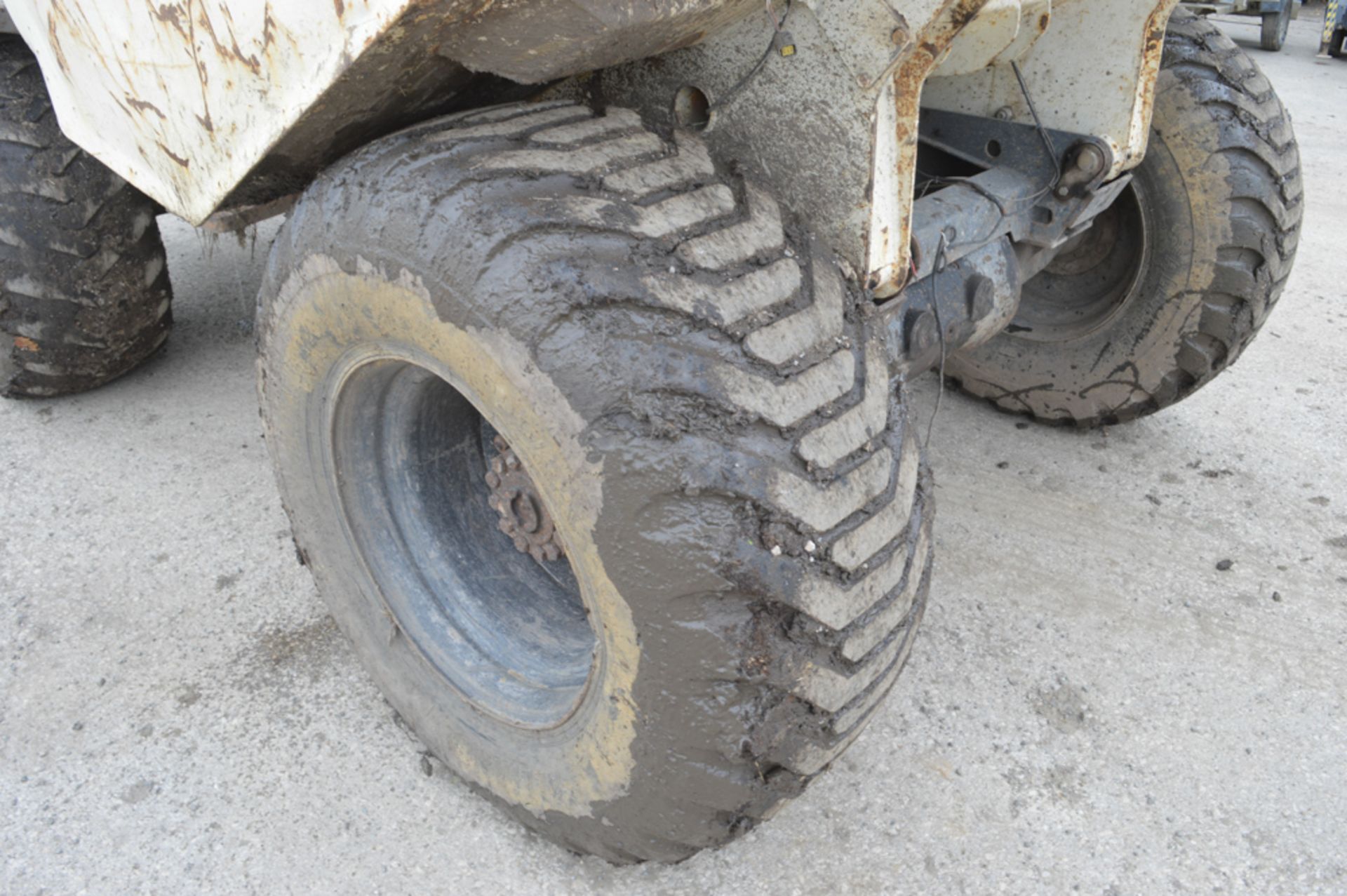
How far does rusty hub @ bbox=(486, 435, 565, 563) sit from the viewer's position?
1815 mm

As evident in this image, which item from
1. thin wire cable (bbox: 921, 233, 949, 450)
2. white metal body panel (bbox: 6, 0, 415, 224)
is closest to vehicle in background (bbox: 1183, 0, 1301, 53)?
thin wire cable (bbox: 921, 233, 949, 450)

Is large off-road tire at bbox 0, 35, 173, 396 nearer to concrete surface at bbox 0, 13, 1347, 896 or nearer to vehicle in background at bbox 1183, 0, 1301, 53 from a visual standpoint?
concrete surface at bbox 0, 13, 1347, 896

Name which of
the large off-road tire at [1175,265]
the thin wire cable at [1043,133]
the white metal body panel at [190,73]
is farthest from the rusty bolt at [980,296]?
the white metal body panel at [190,73]

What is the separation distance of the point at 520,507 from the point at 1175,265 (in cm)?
193

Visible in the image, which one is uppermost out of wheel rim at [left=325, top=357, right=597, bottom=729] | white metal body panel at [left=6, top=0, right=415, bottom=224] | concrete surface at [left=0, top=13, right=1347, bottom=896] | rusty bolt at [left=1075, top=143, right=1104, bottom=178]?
white metal body panel at [left=6, top=0, right=415, bottom=224]

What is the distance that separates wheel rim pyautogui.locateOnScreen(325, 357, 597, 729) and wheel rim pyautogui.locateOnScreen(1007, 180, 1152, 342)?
5.74 ft

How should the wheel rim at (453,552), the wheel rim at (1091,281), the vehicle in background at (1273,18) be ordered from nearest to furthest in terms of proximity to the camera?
1. the wheel rim at (453,552)
2. the wheel rim at (1091,281)
3. the vehicle in background at (1273,18)

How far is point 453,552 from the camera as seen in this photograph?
1964 mm

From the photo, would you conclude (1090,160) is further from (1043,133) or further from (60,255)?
(60,255)

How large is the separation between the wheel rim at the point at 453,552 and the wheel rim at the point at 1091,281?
5.74 ft

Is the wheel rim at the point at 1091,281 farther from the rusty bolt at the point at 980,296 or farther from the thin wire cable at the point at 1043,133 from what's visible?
the rusty bolt at the point at 980,296

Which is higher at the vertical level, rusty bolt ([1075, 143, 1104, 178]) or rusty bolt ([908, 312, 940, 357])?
rusty bolt ([1075, 143, 1104, 178])

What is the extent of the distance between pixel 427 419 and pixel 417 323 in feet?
1.57

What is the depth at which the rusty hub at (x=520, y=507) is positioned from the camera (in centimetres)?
182
